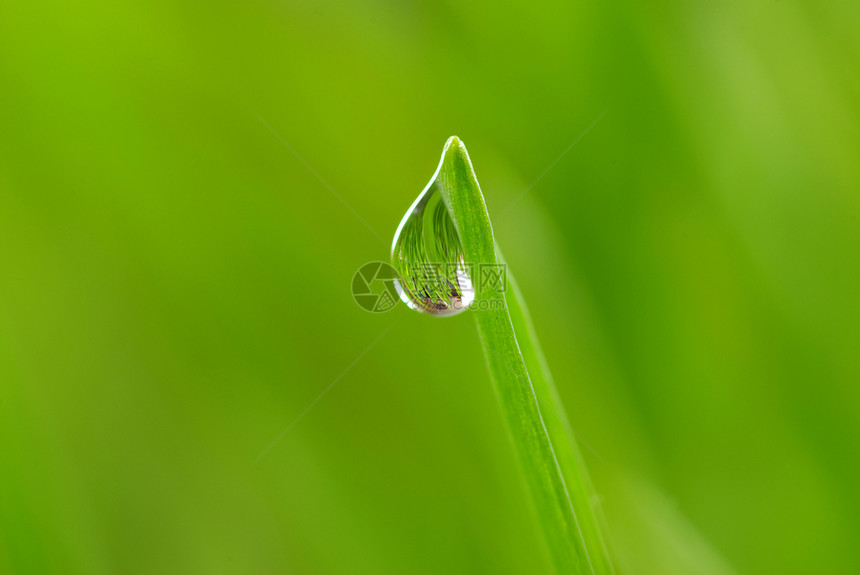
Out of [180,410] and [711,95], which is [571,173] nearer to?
[711,95]

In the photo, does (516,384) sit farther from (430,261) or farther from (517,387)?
(430,261)

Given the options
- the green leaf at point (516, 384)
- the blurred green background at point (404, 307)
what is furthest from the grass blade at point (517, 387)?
the blurred green background at point (404, 307)

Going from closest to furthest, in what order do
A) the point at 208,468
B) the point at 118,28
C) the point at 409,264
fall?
the point at 409,264
the point at 208,468
the point at 118,28

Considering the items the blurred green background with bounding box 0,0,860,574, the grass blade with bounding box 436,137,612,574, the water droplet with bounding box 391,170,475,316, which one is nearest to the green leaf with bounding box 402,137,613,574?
the grass blade with bounding box 436,137,612,574

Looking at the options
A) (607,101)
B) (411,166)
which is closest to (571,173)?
(607,101)

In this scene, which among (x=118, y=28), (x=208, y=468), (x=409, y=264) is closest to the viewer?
(x=409, y=264)

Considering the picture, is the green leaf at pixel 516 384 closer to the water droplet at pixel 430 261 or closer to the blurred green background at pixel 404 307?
the water droplet at pixel 430 261
